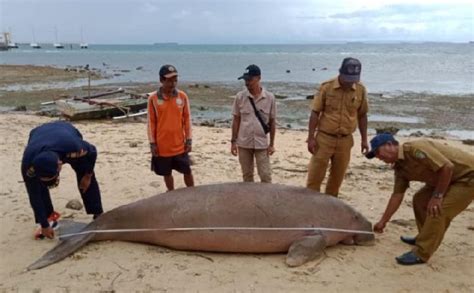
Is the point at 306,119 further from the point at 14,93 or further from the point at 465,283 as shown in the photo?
the point at 14,93

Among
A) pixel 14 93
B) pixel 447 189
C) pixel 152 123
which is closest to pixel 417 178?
pixel 447 189

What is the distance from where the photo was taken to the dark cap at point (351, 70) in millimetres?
6004

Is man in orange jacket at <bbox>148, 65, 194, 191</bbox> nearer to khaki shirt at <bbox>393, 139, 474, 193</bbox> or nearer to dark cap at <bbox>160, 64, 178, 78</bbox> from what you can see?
dark cap at <bbox>160, 64, 178, 78</bbox>

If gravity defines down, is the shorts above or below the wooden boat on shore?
above

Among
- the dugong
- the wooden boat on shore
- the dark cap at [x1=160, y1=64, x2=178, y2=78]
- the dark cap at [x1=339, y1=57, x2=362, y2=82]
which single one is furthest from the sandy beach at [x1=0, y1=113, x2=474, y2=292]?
the wooden boat on shore

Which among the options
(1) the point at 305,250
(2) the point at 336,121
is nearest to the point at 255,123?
(2) the point at 336,121

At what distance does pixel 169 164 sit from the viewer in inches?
265

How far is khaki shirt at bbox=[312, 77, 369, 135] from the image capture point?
6297 millimetres

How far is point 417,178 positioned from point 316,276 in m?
1.53

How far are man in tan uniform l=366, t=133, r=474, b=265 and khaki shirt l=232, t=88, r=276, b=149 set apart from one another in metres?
1.85

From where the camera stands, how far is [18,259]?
17.6 ft

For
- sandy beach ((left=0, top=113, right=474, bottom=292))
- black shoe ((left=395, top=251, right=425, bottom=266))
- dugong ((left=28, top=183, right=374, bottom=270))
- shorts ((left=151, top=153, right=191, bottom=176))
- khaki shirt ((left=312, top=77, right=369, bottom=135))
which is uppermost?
khaki shirt ((left=312, top=77, right=369, bottom=135))

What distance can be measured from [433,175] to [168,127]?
10.8 ft

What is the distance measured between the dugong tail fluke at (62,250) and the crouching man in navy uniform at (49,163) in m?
0.31
